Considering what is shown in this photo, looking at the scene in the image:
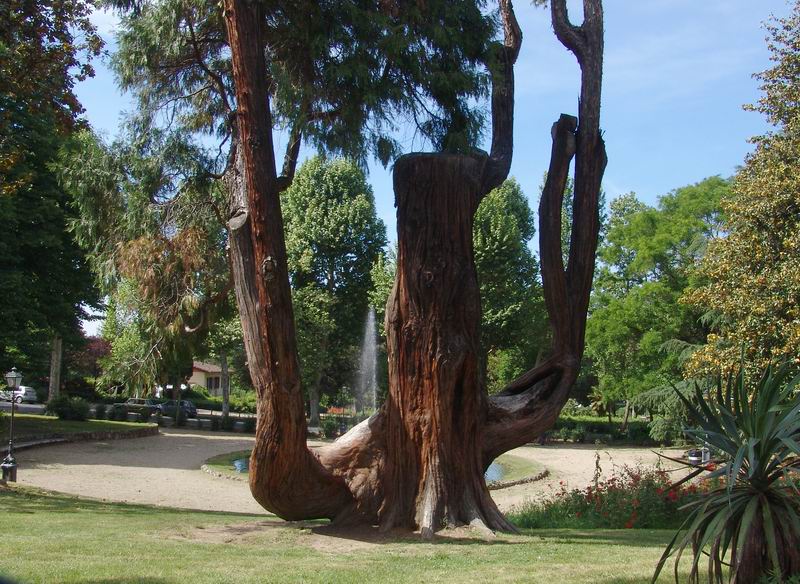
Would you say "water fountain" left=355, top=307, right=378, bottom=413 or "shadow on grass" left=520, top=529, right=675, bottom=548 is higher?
→ "water fountain" left=355, top=307, right=378, bottom=413

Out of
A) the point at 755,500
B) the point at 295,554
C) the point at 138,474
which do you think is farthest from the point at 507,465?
the point at 755,500

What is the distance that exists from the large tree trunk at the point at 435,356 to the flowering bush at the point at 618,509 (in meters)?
2.86

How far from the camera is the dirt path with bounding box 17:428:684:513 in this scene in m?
18.6

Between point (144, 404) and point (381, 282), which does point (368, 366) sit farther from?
point (144, 404)

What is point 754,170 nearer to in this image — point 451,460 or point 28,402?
point 451,460

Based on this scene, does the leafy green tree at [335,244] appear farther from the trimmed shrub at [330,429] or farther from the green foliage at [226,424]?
the green foliage at [226,424]

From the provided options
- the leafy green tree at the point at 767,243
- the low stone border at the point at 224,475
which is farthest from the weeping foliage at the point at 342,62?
the low stone border at the point at 224,475

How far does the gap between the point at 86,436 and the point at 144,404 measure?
2176 centimetres

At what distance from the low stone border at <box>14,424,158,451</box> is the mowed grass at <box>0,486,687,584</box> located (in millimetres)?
16855

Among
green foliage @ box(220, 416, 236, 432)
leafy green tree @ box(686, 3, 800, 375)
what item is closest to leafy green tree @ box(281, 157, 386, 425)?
green foliage @ box(220, 416, 236, 432)

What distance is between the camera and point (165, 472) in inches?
938

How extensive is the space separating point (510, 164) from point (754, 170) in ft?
38.0

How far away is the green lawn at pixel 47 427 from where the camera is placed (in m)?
28.8

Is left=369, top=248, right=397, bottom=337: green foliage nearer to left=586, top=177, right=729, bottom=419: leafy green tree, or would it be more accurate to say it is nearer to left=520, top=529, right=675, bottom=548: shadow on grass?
left=586, top=177, right=729, bottom=419: leafy green tree
